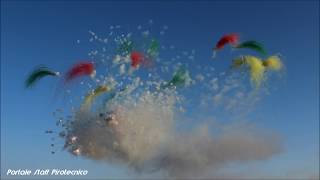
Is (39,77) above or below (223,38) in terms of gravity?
below

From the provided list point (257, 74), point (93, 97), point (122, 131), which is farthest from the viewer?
point (122, 131)

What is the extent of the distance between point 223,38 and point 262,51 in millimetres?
4011

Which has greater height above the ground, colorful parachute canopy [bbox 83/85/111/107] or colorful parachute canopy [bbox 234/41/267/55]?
colorful parachute canopy [bbox 234/41/267/55]

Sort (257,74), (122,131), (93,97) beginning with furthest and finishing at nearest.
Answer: (122,131), (93,97), (257,74)

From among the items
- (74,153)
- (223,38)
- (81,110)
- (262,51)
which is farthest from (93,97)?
(262,51)

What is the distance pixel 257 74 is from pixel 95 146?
62.5ft

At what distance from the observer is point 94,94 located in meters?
47.8

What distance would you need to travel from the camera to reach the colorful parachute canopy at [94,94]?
4716 cm

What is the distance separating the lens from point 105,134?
5219 cm

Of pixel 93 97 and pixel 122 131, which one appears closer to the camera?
pixel 93 97

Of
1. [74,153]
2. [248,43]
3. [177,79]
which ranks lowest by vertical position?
[74,153]

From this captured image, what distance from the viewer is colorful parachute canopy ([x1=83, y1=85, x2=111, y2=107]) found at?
4716cm

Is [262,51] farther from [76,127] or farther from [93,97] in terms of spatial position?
[76,127]

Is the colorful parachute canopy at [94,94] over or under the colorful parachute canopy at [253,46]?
under
